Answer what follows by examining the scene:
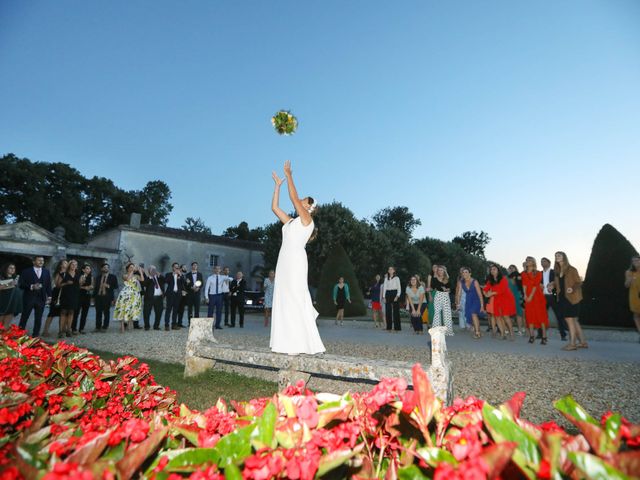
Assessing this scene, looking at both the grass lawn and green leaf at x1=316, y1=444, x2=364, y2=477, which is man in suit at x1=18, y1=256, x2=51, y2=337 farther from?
green leaf at x1=316, y1=444, x2=364, y2=477

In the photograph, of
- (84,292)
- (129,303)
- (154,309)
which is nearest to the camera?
(84,292)

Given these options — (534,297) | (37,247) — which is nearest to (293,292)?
(534,297)

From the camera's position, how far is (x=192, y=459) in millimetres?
1004

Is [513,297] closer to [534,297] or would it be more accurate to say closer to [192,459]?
[534,297]

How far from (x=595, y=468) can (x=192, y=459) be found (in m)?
1.00

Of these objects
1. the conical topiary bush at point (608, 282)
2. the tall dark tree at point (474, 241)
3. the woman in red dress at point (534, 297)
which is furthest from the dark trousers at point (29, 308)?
the tall dark tree at point (474, 241)

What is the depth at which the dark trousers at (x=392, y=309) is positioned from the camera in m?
13.3

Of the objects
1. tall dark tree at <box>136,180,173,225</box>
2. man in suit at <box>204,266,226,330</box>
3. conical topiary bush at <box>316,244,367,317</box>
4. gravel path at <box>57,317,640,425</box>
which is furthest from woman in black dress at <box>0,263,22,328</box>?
tall dark tree at <box>136,180,173,225</box>

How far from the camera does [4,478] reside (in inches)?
33.1

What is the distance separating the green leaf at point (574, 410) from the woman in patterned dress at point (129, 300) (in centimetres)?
1253

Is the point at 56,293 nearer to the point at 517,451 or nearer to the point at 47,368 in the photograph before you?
the point at 47,368

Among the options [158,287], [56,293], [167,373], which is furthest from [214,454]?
[158,287]

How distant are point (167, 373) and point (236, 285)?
8.83m

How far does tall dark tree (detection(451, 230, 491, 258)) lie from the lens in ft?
354
